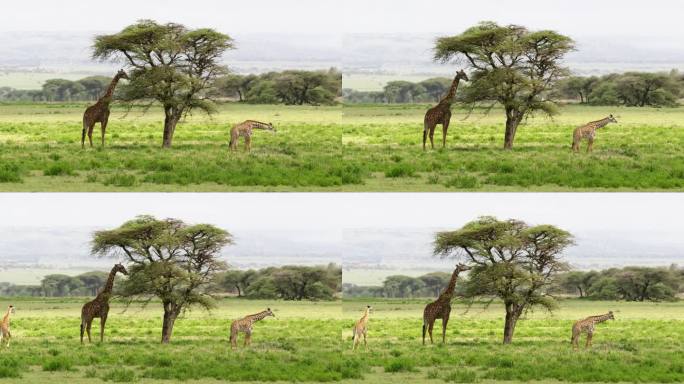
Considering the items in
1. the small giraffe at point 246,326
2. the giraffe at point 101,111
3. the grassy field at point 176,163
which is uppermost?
the giraffe at point 101,111

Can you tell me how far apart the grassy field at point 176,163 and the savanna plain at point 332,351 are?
3.28 meters

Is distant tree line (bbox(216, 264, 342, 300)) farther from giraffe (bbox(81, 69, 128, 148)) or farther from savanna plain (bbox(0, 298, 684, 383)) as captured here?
giraffe (bbox(81, 69, 128, 148))

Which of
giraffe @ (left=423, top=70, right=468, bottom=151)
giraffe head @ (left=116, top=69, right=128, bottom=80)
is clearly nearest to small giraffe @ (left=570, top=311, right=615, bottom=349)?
giraffe @ (left=423, top=70, right=468, bottom=151)

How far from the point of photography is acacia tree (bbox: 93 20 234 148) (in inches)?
1505

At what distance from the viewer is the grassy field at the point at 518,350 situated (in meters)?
28.0

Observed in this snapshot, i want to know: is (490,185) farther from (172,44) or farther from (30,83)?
(30,83)

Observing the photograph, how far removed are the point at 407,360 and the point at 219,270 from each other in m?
6.58

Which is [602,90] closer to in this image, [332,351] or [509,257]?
[509,257]

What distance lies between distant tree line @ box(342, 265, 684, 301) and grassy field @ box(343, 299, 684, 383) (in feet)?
1.98

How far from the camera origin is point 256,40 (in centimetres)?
4853

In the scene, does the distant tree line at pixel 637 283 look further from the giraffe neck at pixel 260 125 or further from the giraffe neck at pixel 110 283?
the giraffe neck at pixel 110 283

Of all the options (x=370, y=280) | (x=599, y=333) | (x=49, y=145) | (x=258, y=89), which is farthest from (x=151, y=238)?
(x=258, y=89)

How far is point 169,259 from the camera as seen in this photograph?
3400cm

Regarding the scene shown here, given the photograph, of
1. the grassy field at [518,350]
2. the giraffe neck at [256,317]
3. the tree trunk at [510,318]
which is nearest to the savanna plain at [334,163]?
the tree trunk at [510,318]
